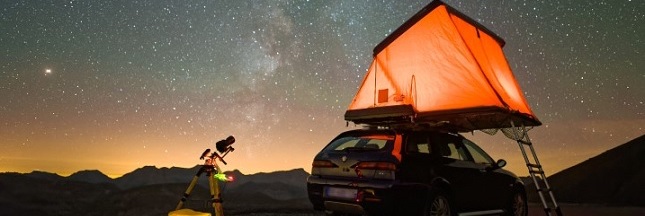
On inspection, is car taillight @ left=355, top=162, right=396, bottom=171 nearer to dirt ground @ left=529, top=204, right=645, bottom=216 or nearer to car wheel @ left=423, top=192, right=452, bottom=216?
car wheel @ left=423, top=192, right=452, bottom=216

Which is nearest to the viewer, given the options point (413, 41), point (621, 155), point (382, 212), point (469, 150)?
point (382, 212)

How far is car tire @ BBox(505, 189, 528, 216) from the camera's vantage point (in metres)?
8.59

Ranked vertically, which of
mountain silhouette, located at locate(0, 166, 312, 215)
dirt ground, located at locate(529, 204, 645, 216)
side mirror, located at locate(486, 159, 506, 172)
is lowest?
Result: mountain silhouette, located at locate(0, 166, 312, 215)

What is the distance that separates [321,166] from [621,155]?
37921 millimetres

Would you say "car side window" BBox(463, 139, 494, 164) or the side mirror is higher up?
"car side window" BBox(463, 139, 494, 164)

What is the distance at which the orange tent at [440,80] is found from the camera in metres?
8.49

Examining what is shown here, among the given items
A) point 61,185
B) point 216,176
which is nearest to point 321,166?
point 216,176

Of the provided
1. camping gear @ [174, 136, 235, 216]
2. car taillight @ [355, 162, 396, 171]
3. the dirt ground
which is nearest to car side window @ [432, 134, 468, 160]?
car taillight @ [355, 162, 396, 171]

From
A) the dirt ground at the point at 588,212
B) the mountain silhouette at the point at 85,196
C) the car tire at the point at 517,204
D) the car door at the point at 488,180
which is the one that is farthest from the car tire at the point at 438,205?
the mountain silhouette at the point at 85,196

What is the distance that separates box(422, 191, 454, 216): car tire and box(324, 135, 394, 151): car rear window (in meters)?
0.97

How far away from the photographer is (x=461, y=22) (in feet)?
30.8

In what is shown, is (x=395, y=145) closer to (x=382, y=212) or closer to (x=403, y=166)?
(x=403, y=166)

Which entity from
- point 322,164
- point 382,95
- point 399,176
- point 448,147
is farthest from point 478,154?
point 322,164

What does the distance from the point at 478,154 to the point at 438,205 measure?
2092 millimetres
